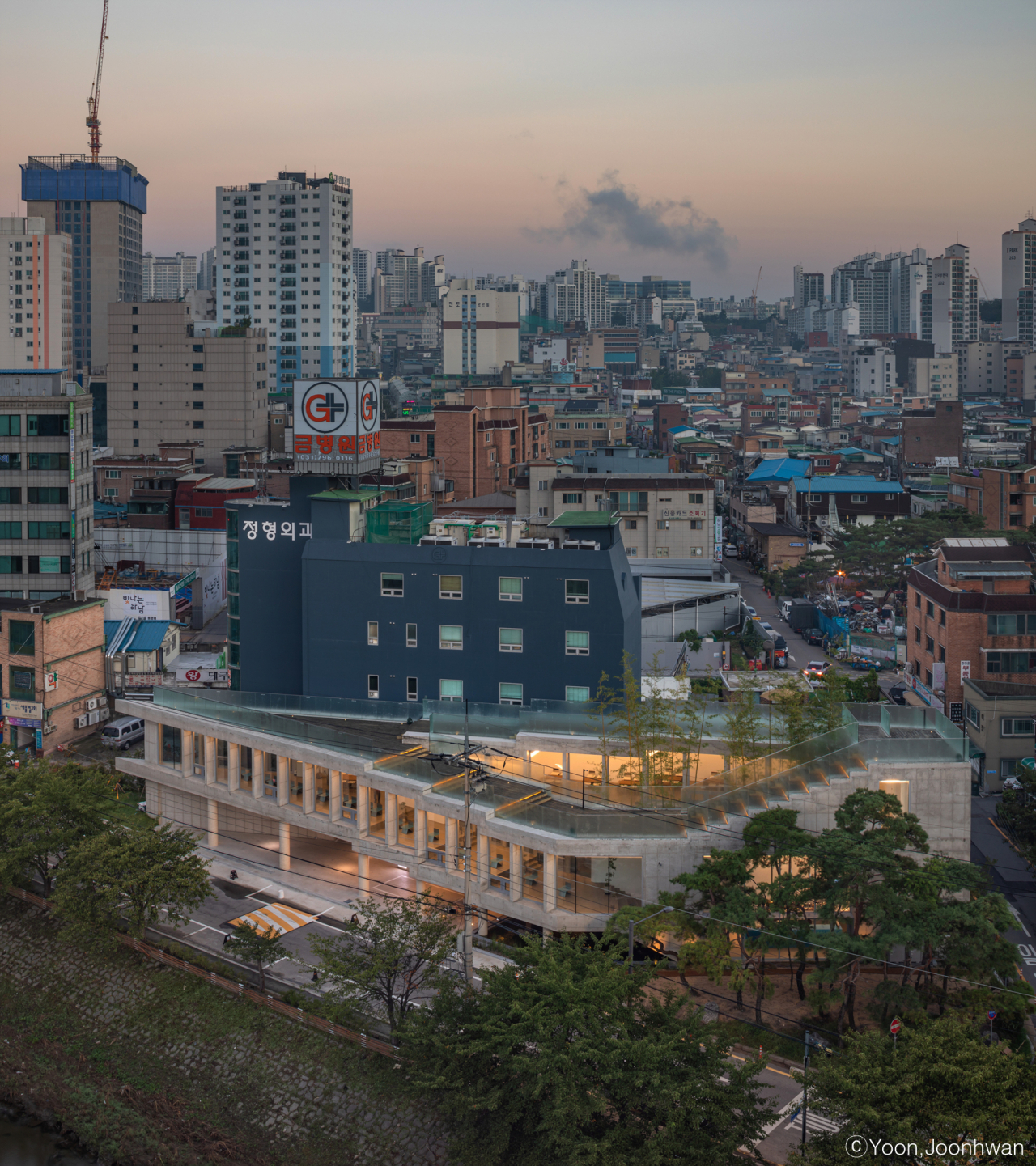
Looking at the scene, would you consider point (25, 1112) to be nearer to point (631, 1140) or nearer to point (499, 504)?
point (631, 1140)

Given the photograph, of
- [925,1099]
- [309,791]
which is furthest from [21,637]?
[925,1099]

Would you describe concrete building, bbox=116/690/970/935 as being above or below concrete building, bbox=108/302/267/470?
below

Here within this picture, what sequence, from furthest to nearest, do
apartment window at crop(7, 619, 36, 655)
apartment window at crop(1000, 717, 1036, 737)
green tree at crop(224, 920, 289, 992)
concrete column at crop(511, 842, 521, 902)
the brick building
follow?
apartment window at crop(7, 619, 36, 655) < the brick building < apartment window at crop(1000, 717, 1036, 737) < concrete column at crop(511, 842, 521, 902) < green tree at crop(224, 920, 289, 992)

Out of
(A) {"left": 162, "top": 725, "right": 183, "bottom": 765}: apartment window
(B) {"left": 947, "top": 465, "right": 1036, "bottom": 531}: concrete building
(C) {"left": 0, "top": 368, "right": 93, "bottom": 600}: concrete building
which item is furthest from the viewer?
(B) {"left": 947, "top": 465, "right": 1036, "bottom": 531}: concrete building

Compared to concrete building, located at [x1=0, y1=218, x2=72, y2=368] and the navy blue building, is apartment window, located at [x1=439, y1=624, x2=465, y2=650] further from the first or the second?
concrete building, located at [x1=0, y1=218, x2=72, y2=368]

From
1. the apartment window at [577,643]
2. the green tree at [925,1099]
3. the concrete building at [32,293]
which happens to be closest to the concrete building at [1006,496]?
the apartment window at [577,643]

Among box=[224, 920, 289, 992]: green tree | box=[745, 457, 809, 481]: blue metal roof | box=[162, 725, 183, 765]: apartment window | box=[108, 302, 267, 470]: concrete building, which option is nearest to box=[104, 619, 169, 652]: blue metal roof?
box=[162, 725, 183, 765]: apartment window

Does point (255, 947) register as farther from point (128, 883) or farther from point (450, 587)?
point (450, 587)
